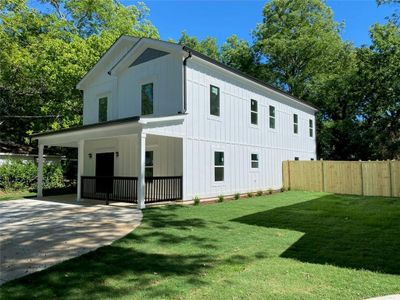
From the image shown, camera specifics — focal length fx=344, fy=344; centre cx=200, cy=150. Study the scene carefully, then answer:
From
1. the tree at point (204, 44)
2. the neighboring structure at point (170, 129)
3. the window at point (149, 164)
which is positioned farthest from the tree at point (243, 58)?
the window at point (149, 164)

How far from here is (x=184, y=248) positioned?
6336 mm

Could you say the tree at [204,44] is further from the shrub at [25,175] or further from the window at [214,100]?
the window at [214,100]

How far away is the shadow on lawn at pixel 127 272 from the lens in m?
4.27

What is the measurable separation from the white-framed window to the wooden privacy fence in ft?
21.1

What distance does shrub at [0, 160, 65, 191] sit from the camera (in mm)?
18641

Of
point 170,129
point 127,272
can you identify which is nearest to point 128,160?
point 170,129

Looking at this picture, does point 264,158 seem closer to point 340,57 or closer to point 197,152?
point 197,152

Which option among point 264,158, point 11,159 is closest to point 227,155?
point 264,158

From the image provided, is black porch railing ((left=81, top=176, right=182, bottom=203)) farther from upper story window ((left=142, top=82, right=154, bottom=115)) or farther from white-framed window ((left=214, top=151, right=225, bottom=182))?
upper story window ((left=142, top=82, right=154, bottom=115))

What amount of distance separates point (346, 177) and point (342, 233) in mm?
11308

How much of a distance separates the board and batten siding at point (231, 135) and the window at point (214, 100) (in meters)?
0.21

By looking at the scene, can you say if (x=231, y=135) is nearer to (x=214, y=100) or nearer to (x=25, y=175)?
(x=214, y=100)

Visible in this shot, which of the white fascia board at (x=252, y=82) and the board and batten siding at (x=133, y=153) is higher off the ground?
the white fascia board at (x=252, y=82)

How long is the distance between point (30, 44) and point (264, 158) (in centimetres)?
1819
